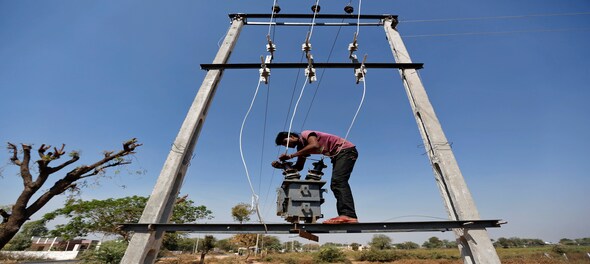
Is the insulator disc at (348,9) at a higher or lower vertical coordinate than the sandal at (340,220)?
higher

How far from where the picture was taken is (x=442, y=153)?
2.98 meters

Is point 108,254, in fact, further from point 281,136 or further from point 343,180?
point 343,180

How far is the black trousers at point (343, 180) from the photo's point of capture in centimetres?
302

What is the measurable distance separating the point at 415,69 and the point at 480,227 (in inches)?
92.0

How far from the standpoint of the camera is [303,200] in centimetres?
292

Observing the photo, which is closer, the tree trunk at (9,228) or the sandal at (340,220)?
the sandal at (340,220)

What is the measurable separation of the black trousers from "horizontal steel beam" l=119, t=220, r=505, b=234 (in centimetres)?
40

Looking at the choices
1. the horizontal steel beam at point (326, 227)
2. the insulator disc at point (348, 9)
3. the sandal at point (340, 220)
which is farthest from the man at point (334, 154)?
the insulator disc at point (348, 9)

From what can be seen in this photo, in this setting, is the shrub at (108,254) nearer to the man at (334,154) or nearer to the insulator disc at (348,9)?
the man at (334,154)

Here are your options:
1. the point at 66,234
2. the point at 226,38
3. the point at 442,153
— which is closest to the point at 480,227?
the point at 442,153

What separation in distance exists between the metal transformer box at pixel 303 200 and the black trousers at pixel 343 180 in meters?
0.24

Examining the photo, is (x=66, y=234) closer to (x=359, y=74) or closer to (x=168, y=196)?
(x=168, y=196)

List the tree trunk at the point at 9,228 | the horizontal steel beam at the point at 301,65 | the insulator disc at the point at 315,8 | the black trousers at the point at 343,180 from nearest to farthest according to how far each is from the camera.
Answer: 1. the black trousers at the point at 343,180
2. the horizontal steel beam at the point at 301,65
3. the insulator disc at the point at 315,8
4. the tree trunk at the point at 9,228

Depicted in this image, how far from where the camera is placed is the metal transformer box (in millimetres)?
2861
